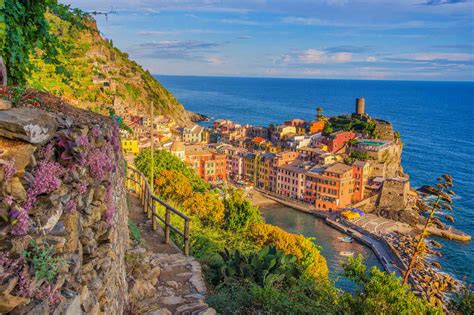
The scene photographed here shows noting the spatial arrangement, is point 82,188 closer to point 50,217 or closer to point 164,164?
point 50,217

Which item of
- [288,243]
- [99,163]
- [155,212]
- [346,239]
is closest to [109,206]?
[99,163]

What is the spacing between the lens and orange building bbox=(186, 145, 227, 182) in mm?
53188

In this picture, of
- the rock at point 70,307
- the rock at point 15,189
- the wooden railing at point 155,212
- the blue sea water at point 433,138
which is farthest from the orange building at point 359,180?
the rock at point 15,189

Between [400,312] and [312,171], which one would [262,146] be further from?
[400,312]

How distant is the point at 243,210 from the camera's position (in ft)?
74.2

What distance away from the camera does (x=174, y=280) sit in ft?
21.9

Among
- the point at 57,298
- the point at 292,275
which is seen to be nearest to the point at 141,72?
the point at 292,275

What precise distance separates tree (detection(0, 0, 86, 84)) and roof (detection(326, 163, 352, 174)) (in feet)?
148

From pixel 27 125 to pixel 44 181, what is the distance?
1.09ft

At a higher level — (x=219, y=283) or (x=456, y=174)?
(x=219, y=283)

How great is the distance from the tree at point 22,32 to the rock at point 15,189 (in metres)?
2.29

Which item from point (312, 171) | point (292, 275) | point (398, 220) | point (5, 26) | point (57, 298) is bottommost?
point (398, 220)

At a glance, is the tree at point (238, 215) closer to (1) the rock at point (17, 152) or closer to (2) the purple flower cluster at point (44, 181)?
(2) the purple flower cluster at point (44, 181)

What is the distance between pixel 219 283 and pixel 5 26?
17.9 ft
